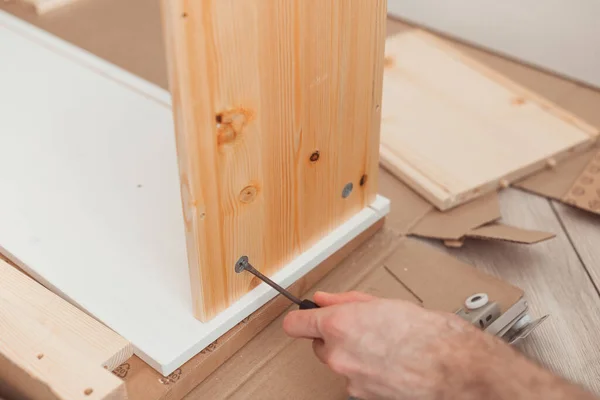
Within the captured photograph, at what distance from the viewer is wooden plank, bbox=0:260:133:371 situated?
825mm

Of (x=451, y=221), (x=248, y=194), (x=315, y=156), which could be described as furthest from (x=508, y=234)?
(x=248, y=194)

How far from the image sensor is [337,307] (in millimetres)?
737

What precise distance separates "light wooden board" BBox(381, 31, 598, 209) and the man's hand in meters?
0.55

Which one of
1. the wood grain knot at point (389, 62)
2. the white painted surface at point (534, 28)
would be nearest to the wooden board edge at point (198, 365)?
the wood grain knot at point (389, 62)

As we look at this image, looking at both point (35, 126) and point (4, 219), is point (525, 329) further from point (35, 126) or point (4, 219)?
point (35, 126)

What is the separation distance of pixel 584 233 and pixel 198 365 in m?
0.73

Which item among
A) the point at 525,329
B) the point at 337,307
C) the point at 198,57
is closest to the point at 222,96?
the point at 198,57

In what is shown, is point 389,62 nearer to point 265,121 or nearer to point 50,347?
point 265,121

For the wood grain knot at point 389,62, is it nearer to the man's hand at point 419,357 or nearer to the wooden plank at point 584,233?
the wooden plank at point 584,233

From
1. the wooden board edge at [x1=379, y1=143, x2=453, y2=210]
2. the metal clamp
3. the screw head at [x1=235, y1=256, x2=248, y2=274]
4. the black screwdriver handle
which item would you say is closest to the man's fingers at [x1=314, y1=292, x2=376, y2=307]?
the black screwdriver handle

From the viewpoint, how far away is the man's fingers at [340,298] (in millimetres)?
775

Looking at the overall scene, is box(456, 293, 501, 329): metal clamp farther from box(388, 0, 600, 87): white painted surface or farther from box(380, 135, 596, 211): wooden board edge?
box(388, 0, 600, 87): white painted surface

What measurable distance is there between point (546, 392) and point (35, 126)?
39.0 inches

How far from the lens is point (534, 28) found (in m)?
1.67
